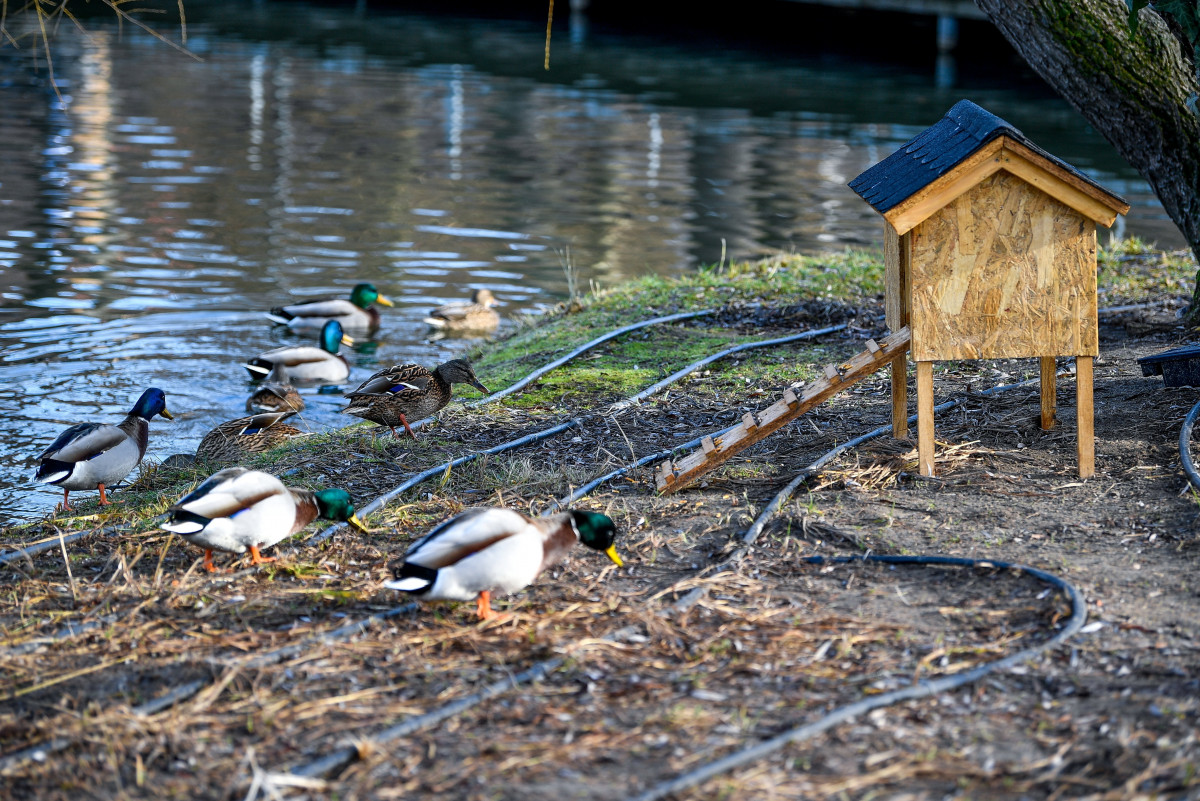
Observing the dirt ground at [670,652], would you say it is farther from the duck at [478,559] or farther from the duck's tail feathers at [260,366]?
the duck's tail feathers at [260,366]

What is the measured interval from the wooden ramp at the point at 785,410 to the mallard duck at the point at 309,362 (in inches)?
193

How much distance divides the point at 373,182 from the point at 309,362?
28.3 feet

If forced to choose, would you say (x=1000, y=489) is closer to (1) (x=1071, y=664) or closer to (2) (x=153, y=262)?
(1) (x=1071, y=664)

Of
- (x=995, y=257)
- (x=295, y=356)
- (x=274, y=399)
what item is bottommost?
(x=274, y=399)

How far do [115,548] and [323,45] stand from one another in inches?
1211

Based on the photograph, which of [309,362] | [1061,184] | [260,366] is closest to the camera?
[1061,184]

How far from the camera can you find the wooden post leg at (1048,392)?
235 inches

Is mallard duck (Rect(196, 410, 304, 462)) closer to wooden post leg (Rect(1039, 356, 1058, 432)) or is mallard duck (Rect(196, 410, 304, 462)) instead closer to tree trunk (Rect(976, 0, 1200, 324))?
wooden post leg (Rect(1039, 356, 1058, 432))

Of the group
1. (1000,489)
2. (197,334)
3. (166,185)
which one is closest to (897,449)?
(1000,489)

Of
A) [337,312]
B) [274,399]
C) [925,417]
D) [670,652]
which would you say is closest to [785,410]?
[925,417]

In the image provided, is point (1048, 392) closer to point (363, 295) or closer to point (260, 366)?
point (260, 366)

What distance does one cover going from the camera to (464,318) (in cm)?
1120

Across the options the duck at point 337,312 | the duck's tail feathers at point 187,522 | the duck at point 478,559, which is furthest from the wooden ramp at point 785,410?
the duck at point 337,312

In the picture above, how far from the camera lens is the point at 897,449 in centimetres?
599
